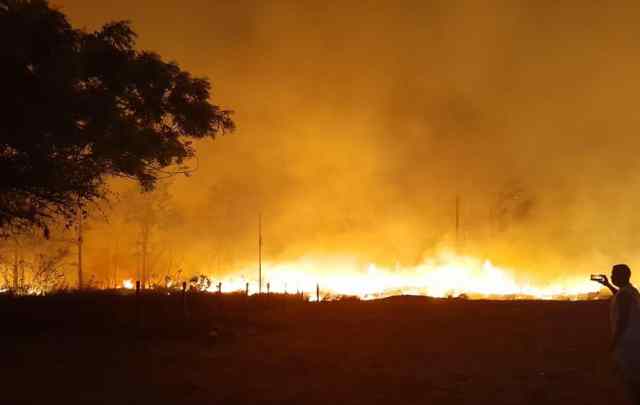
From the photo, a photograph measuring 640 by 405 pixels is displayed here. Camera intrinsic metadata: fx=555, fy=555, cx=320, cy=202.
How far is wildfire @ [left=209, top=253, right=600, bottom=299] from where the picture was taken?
3050cm

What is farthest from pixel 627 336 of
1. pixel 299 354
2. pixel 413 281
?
pixel 413 281

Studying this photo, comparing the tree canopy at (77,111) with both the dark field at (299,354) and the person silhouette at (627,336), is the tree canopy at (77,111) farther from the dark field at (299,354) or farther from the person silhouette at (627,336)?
the person silhouette at (627,336)

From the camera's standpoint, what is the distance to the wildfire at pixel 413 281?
30500 mm

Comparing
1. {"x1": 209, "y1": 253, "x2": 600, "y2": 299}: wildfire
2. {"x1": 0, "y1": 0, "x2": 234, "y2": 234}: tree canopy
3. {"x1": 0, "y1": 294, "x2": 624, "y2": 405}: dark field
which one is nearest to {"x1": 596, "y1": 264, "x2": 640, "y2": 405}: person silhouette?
{"x1": 0, "y1": 294, "x2": 624, "y2": 405}: dark field

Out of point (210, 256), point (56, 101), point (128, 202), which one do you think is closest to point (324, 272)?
point (210, 256)

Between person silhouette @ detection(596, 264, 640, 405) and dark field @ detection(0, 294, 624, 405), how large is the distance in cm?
262

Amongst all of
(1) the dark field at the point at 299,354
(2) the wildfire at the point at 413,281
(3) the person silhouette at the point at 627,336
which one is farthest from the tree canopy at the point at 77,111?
(2) the wildfire at the point at 413,281

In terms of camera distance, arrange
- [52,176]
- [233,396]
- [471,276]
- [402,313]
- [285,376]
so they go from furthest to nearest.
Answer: [471,276] < [402,313] < [52,176] < [285,376] < [233,396]

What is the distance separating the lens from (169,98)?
12.1 meters

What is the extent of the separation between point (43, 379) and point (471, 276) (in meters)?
28.4

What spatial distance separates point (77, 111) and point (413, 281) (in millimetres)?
26288

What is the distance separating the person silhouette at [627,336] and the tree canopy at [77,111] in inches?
360

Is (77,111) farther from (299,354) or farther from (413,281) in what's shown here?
(413,281)

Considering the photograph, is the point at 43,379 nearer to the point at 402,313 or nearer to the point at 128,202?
the point at 402,313
